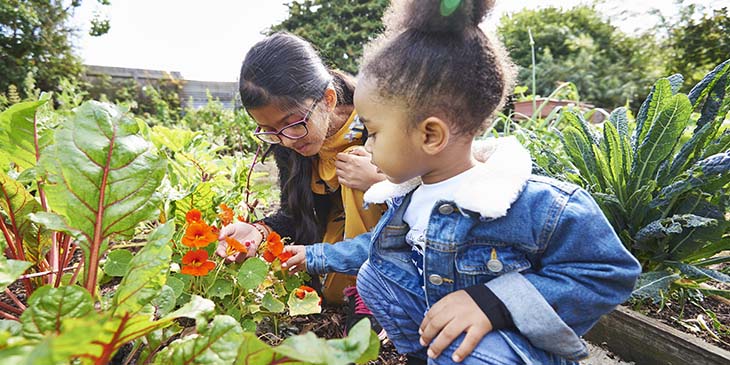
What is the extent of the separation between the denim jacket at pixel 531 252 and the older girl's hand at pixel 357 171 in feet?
1.81

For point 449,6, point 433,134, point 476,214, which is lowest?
point 476,214

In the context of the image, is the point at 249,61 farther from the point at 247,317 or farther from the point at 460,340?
the point at 460,340

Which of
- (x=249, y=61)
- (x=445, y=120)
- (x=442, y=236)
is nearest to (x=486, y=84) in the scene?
(x=445, y=120)

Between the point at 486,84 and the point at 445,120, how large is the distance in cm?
12

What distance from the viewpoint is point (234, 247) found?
131cm

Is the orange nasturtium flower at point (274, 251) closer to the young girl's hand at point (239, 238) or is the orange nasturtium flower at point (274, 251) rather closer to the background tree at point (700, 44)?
the young girl's hand at point (239, 238)

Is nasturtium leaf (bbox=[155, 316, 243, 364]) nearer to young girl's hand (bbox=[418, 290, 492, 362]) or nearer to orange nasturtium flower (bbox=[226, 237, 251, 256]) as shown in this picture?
young girl's hand (bbox=[418, 290, 492, 362])

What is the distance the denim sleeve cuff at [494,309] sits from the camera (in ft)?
2.79

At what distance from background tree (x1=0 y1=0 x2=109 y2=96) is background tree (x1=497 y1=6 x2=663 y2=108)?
1148 centimetres

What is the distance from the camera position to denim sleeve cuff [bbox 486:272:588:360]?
83 cm

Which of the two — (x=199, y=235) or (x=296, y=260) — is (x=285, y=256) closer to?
(x=296, y=260)

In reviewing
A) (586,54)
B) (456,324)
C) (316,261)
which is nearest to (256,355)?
(456,324)

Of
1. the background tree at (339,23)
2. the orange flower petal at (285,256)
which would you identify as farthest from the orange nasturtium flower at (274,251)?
the background tree at (339,23)

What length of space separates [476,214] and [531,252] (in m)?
0.13
